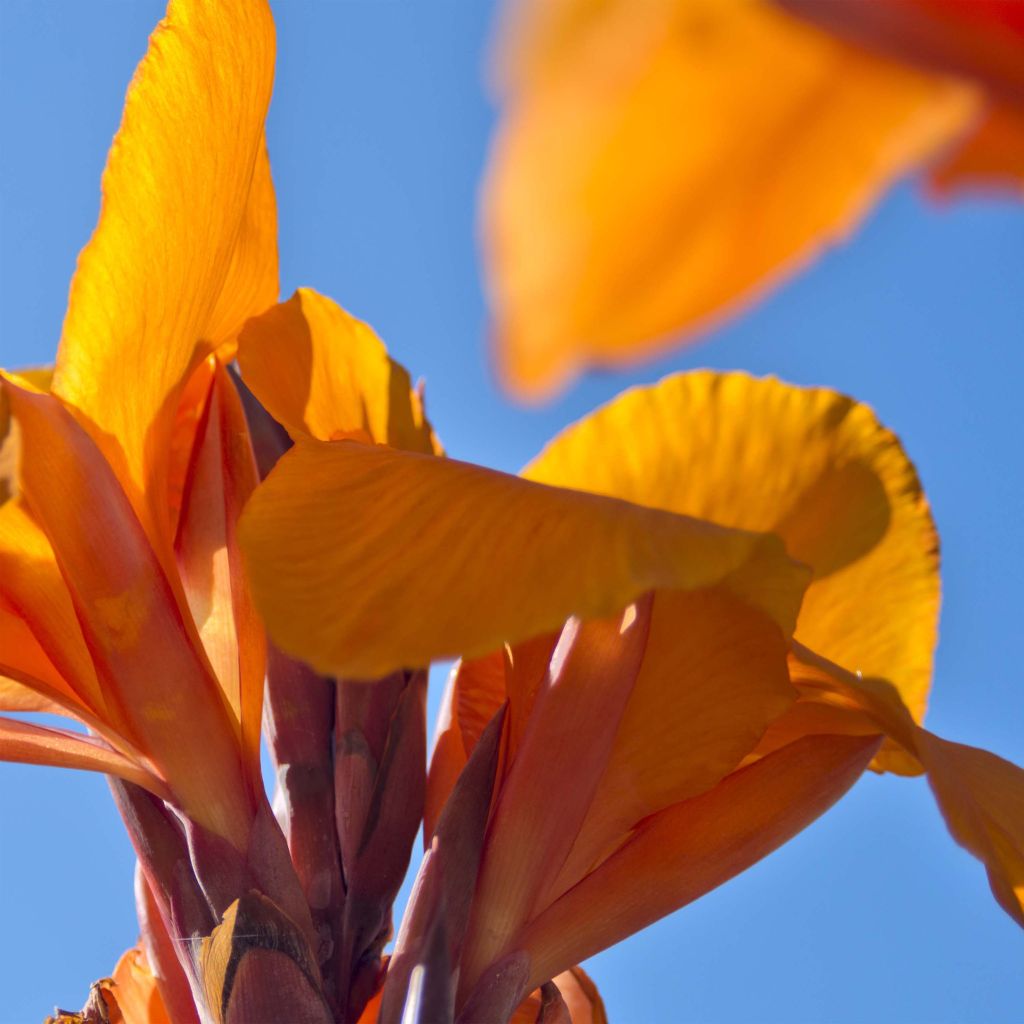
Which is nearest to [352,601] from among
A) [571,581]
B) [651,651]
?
[571,581]


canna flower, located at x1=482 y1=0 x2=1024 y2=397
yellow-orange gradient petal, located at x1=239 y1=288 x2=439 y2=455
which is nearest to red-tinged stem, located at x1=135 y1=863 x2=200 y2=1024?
yellow-orange gradient petal, located at x1=239 y1=288 x2=439 y2=455

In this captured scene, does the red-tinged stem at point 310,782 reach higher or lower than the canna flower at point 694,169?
higher

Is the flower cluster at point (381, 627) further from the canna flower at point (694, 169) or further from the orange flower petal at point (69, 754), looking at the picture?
the canna flower at point (694, 169)

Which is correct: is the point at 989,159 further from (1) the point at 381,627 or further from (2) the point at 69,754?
(2) the point at 69,754

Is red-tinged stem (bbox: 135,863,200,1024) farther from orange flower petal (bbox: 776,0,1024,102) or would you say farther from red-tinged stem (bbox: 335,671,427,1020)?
orange flower petal (bbox: 776,0,1024,102)

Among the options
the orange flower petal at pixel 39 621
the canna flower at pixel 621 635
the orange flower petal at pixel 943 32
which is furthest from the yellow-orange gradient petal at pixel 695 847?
the orange flower petal at pixel 943 32

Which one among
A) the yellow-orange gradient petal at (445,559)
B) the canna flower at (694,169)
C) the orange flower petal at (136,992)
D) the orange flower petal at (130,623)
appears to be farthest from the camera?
the orange flower petal at (136,992)

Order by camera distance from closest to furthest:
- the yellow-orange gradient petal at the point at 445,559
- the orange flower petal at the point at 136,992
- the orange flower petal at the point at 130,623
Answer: the yellow-orange gradient petal at the point at 445,559 < the orange flower petal at the point at 130,623 < the orange flower petal at the point at 136,992

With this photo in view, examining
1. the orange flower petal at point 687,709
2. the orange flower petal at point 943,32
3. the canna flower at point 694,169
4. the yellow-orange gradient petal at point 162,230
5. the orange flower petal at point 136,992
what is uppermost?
the yellow-orange gradient petal at point 162,230

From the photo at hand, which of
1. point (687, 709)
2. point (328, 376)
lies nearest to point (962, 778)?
point (687, 709)
